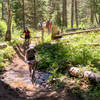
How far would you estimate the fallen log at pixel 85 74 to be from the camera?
624cm

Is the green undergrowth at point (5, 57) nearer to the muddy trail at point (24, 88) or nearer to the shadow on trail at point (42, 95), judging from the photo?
the muddy trail at point (24, 88)

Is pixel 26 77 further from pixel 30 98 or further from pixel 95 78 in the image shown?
pixel 95 78

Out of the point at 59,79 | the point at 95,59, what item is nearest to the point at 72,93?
the point at 59,79

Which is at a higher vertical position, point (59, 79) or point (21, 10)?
point (21, 10)

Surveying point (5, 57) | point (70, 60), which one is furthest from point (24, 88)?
point (5, 57)

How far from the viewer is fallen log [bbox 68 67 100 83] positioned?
20.5ft

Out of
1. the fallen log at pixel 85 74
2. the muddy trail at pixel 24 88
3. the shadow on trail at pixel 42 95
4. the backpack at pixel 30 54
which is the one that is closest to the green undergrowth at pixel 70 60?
the fallen log at pixel 85 74

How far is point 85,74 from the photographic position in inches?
267

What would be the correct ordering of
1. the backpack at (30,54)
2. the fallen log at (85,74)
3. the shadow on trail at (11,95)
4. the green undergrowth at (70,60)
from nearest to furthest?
1. the shadow on trail at (11,95)
2. the green undergrowth at (70,60)
3. the fallen log at (85,74)
4. the backpack at (30,54)

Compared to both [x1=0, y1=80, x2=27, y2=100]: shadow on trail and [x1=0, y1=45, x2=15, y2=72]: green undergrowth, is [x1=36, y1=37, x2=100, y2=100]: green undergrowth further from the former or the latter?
[x1=0, y1=45, x2=15, y2=72]: green undergrowth

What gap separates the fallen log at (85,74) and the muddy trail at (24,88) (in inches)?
42.6

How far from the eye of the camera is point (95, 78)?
6.25m

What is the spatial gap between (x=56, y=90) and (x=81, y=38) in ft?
24.8

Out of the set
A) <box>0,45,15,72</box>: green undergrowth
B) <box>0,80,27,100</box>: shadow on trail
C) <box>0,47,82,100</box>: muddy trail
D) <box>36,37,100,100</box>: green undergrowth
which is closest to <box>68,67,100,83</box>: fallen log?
<box>36,37,100,100</box>: green undergrowth
